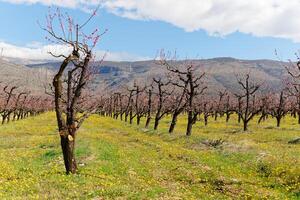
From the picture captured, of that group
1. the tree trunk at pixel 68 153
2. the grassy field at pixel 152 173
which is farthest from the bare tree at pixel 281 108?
the tree trunk at pixel 68 153

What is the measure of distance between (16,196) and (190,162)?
19.0m

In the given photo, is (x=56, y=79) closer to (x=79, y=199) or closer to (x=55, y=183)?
(x=55, y=183)

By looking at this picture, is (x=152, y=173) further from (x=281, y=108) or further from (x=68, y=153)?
(x=281, y=108)

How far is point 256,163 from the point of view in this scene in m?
33.5

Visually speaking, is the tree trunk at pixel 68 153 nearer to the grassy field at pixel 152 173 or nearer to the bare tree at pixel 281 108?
the grassy field at pixel 152 173

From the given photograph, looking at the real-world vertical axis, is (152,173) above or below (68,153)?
below

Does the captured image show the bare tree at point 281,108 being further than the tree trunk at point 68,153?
Yes

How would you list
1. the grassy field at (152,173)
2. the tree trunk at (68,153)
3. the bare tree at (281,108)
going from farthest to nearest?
the bare tree at (281,108)
the tree trunk at (68,153)
the grassy field at (152,173)

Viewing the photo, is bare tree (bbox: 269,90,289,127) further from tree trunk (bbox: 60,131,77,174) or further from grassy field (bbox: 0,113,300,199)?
tree trunk (bbox: 60,131,77,174)

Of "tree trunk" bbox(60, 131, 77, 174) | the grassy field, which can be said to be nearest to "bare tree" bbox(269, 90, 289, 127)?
the grassy field

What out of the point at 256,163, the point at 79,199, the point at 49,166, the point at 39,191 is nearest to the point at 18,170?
the point at 49,166

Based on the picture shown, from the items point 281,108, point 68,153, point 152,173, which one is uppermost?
point 68,153

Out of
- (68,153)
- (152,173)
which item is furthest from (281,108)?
(68,153)

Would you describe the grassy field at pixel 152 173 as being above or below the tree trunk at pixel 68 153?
below
